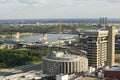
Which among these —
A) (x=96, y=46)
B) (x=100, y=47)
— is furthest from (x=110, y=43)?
(x=96, y=46)

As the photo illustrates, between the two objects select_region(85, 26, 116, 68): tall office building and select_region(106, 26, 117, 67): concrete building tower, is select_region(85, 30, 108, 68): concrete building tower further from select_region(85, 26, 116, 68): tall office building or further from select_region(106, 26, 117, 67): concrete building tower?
select_region(106, 26, 117, 67): concrete building tower

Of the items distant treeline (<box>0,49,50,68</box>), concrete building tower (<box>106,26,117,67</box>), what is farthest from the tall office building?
distant treeline (<box>0,49,50,68</box>)

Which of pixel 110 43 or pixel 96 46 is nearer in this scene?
pixel 96 46

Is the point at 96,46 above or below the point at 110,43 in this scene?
below

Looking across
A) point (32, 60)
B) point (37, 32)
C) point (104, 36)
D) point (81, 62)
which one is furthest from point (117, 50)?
point (37, 32)

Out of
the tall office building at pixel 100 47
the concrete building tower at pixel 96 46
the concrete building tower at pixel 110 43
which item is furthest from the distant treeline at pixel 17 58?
the concrete building tower at pixel 110 43

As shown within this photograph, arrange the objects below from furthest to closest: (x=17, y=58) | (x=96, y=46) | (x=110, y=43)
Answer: (x=17, y=58) < (x=110, y=43) < (x=96, y=46)

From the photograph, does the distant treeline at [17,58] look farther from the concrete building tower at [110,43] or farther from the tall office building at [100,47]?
the concrete building tower at [110,43]

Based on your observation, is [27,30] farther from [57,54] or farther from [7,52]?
[57,54]

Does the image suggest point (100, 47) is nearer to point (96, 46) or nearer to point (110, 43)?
point (96, 46)

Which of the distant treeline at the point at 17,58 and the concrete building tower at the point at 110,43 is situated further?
the distant treeline at the point at 17,58

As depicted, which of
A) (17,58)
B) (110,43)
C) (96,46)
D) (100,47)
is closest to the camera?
(96,46)
